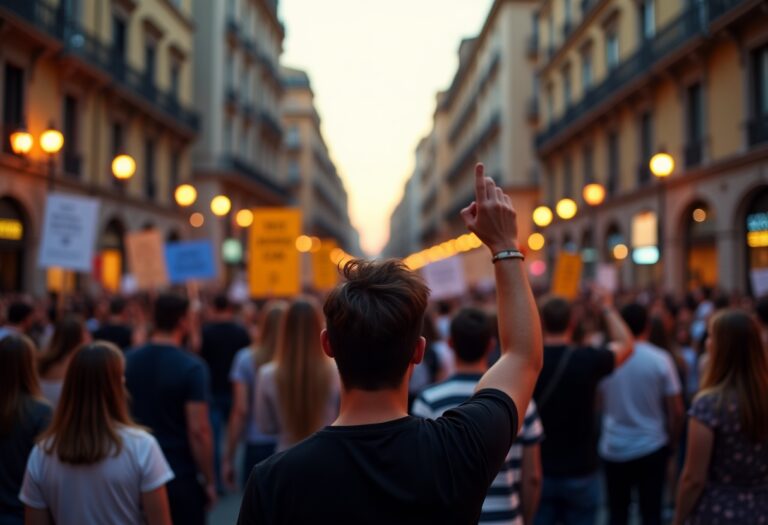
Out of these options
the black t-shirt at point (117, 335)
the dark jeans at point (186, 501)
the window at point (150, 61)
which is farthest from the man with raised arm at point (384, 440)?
the window at point (150, 61)

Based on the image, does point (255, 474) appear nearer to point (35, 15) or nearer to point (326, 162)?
point (35, 15)

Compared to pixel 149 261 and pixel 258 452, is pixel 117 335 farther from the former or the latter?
pixel 149 261

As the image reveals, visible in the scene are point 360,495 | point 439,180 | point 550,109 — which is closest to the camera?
point 360,495

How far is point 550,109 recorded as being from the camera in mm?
39594

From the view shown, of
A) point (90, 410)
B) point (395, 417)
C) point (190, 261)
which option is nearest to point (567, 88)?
point (190, 261)

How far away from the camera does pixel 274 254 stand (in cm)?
1123

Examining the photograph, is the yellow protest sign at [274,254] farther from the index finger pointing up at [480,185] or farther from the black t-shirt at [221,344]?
the index finger pointing up at [480,185]

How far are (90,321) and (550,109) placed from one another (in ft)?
109

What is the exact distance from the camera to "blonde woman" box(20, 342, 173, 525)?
319cm

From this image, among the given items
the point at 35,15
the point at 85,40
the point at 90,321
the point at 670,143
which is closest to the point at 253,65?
the point at 85,40

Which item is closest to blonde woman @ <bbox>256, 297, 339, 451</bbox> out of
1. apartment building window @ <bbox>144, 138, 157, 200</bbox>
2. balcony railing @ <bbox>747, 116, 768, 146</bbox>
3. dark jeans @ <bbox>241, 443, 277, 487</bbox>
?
dark jeans @ <bbox>241, 443, 277, 487</bbox>

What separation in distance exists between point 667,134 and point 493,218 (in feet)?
81.4

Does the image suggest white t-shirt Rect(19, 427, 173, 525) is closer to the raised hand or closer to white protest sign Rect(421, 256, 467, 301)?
the raised hand

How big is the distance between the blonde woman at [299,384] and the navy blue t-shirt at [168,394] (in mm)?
563
